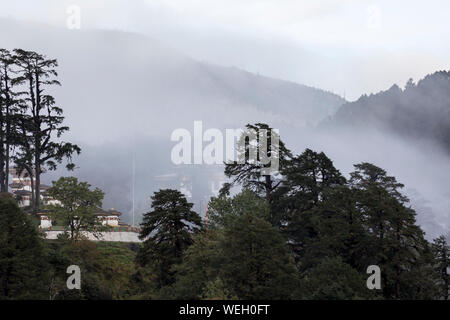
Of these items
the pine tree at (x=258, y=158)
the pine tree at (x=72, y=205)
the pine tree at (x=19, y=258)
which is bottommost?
the pine tree at (x=19, y=258)

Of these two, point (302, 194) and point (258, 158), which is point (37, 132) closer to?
point (258, 158)

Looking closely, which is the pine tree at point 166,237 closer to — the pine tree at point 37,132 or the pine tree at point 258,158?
the pine tree at point 258,158

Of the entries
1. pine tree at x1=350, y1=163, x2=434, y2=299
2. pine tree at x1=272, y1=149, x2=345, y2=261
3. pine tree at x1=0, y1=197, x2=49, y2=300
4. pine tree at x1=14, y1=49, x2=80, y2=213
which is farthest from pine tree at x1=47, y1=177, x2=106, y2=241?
pine tree at x1=350, y1=163, x2=434, y2=299

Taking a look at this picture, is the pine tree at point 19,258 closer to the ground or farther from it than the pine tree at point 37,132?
closer to the ground

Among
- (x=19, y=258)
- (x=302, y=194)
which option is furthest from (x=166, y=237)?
(x=302, y=194)

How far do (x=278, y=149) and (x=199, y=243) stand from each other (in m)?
20.0

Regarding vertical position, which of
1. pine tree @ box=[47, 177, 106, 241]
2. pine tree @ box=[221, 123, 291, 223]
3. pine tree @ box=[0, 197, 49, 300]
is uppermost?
pine tree @ box=[221, 123, 291, 223]

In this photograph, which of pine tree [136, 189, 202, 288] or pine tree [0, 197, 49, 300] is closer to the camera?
pine tree [0, 197, 49, 300]

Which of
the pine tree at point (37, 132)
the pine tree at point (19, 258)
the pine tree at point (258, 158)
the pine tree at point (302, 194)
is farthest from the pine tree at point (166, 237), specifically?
the pine tree at point (37, 132)

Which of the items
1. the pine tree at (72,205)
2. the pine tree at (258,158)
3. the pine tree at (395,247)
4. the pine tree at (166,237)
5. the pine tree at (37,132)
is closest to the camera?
the pine tree at (395,247)

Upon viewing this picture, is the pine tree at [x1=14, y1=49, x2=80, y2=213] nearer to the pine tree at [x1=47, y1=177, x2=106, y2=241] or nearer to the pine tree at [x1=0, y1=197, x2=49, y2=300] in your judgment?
the pine tree at [x1=47, y1=177, x2=106, y2=241]

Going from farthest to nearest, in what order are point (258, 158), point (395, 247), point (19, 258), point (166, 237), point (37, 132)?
point (258, 158) → point (37, 132) → point (166, 237) → point (395, 247) → point (19, 258)
